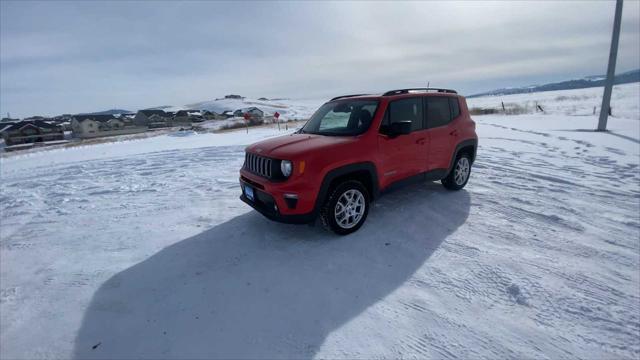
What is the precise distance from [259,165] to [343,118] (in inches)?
59.4

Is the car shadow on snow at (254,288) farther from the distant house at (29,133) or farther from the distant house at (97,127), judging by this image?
the distant house at (97,127)

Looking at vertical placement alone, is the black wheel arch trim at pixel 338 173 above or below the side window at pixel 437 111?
below

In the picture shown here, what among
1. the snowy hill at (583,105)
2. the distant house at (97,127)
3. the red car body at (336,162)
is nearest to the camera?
the red car body at (336,162)

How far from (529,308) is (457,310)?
0.66 m

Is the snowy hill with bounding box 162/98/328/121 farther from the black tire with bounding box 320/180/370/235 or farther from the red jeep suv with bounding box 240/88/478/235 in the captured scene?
the black tire with bounding box 320/180/370/235

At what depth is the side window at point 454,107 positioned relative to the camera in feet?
18.1

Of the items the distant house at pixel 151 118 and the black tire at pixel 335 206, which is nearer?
the black tire at pixel 335 206

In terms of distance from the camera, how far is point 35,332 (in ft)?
9.08

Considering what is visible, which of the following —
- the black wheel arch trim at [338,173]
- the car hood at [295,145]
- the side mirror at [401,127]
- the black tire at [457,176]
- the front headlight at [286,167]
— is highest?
the side mirror at [401,127]

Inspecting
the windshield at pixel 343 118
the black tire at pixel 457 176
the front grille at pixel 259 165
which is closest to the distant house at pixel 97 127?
the windshield at pixel 343 118

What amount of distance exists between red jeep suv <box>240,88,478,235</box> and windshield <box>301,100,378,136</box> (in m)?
0.02

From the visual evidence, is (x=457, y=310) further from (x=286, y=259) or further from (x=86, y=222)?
(x=86, y=222)

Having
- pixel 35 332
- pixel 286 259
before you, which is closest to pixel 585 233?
pixel 286 259

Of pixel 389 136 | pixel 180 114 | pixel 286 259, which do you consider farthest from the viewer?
pixel 180 114
